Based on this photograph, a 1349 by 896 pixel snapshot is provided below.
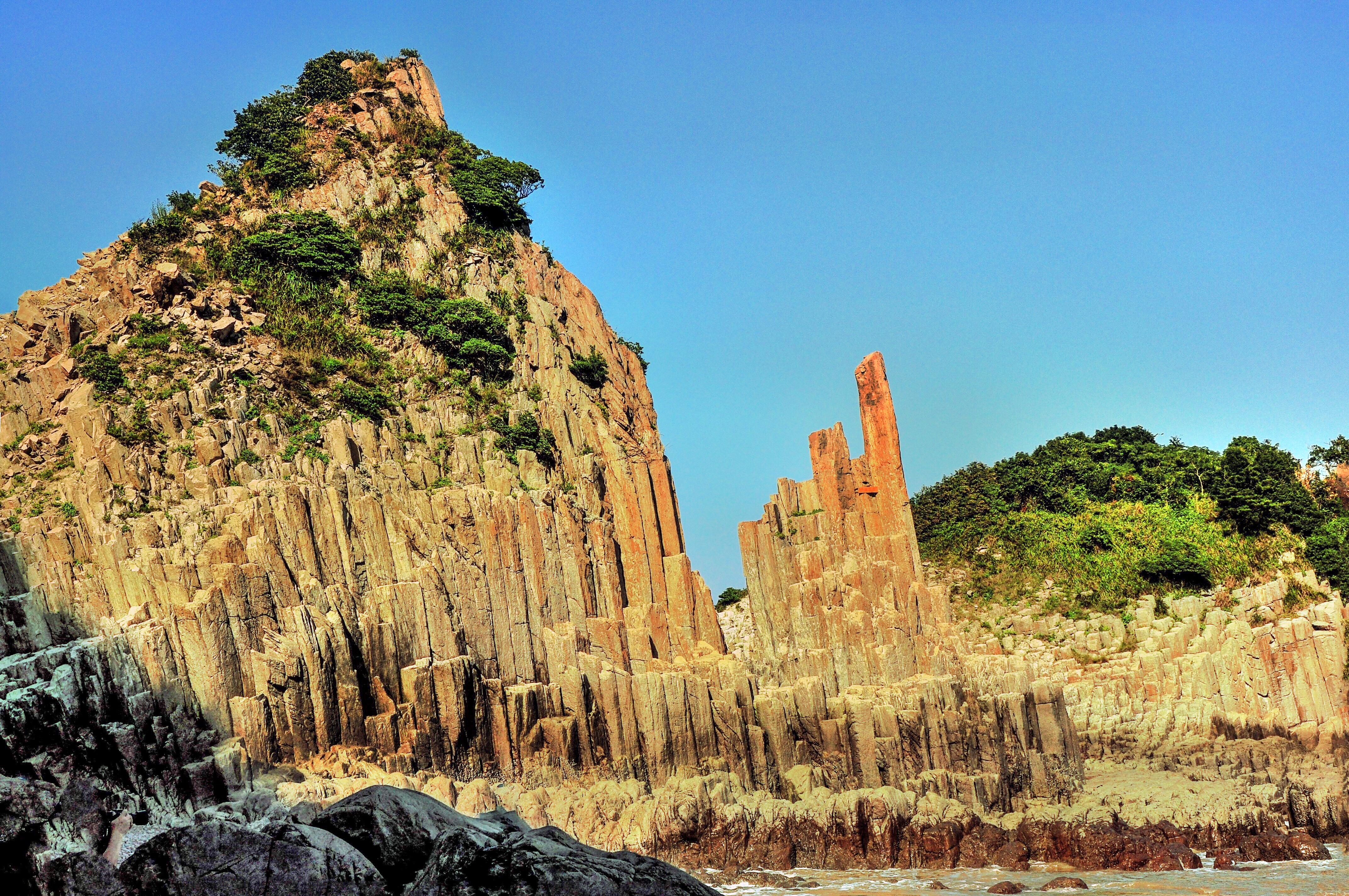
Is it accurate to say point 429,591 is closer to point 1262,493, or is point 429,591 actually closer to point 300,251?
point 300,251

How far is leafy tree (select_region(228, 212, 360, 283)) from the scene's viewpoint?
4162 centimetres

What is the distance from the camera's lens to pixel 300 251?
41.8m

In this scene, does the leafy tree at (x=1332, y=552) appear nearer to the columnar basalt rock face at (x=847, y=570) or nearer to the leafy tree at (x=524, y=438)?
the columnar basalt rock face at (x=847, y=570)

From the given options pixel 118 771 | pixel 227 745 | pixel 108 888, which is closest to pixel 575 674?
pixel 227 745

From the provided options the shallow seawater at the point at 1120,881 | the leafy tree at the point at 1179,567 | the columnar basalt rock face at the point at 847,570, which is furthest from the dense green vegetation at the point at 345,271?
the leafy tree at the point at 1179,567

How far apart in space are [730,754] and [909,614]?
7.93 meters

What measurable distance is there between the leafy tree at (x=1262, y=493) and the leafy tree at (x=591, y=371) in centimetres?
2640

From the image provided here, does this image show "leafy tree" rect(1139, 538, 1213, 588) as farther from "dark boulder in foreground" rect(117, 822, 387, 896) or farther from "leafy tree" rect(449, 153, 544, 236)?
"dark boulder in foreground" rect(117, 822, 387, 896)

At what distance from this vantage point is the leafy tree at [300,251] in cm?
4162

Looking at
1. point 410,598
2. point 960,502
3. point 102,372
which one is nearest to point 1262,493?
point 960,502

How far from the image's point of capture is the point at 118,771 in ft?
70.0

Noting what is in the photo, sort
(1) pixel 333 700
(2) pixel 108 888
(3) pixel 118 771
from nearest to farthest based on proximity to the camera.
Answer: (2) pixel 108 888 → (3) pixel 118 771 → (1) pixel 333 700

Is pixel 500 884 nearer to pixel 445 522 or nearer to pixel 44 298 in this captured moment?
pixel 445 522

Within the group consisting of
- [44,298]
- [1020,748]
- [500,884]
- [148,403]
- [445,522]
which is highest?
[44,298]
